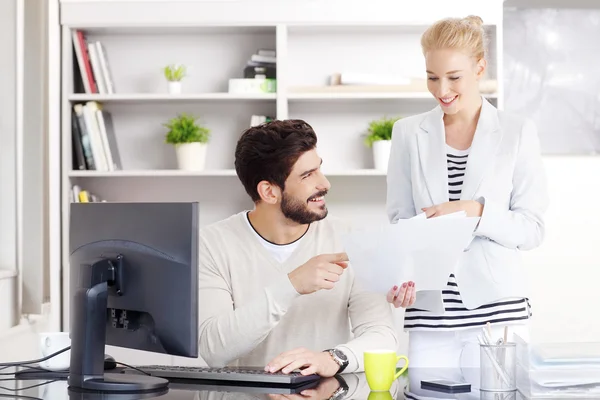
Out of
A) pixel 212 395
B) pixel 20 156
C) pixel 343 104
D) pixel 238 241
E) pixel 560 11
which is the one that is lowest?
pixel 212 395

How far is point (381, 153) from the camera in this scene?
3557 mm

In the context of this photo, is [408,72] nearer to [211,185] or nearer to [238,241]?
[211,185]

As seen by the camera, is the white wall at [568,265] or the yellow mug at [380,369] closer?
the yellow mug at [380,369]

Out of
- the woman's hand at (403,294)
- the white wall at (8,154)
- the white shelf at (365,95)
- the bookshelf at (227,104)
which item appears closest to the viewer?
the woman's hand at (403,294)

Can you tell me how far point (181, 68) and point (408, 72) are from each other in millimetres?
1045

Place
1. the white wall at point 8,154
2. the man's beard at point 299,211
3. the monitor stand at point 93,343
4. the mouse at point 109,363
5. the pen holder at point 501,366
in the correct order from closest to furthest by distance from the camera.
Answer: the pen holder at point 501,366 → the monitor stand at point 93,343 → the mouse at point 109,363 → the man's beard at point 299,211 → the white wall at point 8,154

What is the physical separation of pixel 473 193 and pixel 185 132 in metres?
1.81

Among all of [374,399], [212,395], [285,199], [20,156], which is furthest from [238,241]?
[20,156]

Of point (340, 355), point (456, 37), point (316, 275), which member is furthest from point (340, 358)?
point (456, 37)

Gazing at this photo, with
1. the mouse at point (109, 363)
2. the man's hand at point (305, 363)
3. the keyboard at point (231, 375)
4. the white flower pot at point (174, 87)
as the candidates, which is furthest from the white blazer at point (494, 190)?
the white flower pot at point (174, 87)

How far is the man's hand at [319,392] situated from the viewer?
1.41 metres

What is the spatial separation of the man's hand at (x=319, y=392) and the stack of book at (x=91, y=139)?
89.7 inches

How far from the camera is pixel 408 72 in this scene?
3.75 meters

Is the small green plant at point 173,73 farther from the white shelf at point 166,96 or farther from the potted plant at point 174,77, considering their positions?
the white shelf at point 166,96
